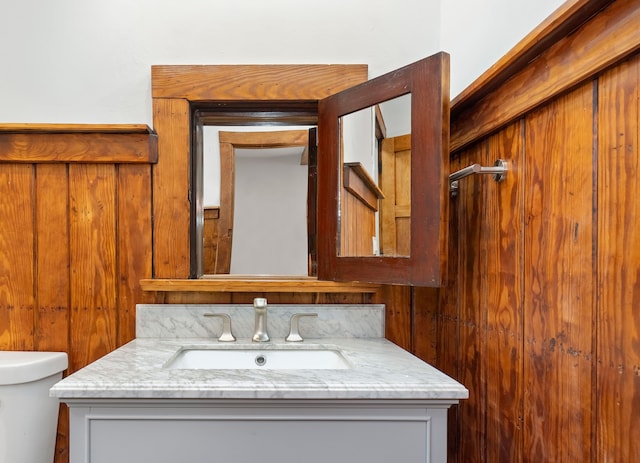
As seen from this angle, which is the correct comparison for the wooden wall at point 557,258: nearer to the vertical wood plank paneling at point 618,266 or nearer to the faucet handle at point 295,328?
the vertical wood plank paneling at point 618,266

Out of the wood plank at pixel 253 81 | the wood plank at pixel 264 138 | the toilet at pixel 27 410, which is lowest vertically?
the toilet at pixel 27 410

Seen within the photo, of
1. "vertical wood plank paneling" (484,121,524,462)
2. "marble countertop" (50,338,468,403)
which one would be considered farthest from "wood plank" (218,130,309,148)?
"marble countertop" (50,338,468,403)

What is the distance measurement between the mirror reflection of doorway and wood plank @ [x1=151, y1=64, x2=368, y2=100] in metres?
0.14

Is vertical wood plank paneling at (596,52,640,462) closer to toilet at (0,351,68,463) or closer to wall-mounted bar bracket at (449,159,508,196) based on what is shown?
wall-mounted bar bracket at (449,159,508,196)

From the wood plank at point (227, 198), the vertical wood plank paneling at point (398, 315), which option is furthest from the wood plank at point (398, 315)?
the wood plank at point (227, 198)

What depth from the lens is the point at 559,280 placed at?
71 cm

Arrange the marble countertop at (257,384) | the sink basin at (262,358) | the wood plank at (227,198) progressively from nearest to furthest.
Answer: the marble countertop at (257,384)
the sink basin at (262,358)
the wood plank at (227,198)

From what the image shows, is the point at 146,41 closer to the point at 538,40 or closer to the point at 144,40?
the point at 144,40

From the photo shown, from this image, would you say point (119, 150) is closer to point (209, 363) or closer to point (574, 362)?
point (209, 363)

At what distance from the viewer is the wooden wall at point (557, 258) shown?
1.90ft

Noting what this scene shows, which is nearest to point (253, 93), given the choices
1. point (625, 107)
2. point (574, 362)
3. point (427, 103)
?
point (427, 103)

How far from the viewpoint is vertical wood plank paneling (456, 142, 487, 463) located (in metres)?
0.98

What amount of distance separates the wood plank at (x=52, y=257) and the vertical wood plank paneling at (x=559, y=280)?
1368 millimetres

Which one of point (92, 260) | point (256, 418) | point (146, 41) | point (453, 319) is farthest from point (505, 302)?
point (146, 41)
